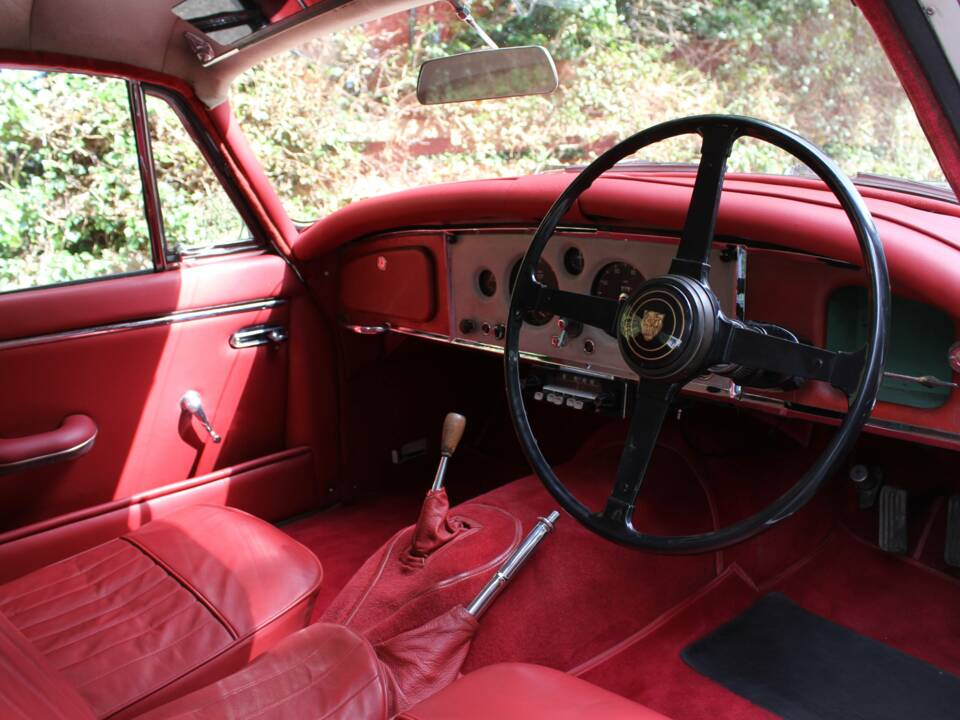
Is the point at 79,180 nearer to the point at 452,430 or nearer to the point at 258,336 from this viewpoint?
the point at 258,336

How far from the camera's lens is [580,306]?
155cm

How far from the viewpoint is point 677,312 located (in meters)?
1.28

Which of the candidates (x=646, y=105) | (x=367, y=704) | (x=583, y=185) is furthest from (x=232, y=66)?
(x=646, y=105)

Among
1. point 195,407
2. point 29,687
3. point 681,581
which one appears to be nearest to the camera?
point 29,687

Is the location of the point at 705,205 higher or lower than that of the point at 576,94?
lower

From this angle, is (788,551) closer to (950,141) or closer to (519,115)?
(950,141)

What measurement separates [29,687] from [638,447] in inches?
36.8

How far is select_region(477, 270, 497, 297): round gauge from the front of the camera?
2.20 m

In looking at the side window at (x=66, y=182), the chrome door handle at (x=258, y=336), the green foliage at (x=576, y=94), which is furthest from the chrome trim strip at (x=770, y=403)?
the green foliage at (x=576, y=94)

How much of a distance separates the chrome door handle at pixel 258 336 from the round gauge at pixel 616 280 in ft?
3.61

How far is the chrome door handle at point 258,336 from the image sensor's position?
97.8 inches

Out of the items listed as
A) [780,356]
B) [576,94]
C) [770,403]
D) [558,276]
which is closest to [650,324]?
[780,356]

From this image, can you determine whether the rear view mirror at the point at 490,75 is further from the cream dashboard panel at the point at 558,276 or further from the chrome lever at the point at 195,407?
the chrome lever at the point at 195,407

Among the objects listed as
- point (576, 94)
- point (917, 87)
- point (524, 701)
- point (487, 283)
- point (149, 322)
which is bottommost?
point (524, 701)
